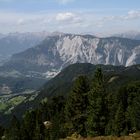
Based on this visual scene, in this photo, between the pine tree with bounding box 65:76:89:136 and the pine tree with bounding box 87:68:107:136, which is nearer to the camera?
the pine tree with bounding box 87:68:107:136

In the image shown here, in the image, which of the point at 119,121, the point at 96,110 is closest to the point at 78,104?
the point at 96,110

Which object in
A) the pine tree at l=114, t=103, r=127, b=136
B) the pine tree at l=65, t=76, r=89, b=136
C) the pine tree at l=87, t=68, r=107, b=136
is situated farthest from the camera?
the pine tree at l=114, t=103, r=127, b=136

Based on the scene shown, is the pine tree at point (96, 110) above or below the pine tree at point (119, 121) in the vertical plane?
above

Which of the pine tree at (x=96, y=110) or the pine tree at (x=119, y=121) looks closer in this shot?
the pine tree at (x=96, y=110)

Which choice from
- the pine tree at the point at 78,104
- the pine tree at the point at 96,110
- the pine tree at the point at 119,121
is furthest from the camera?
the pine tree at the point at 119,121

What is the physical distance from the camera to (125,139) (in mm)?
43031

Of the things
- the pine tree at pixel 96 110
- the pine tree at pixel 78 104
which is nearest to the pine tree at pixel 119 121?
the pine tree at pixel 78 104

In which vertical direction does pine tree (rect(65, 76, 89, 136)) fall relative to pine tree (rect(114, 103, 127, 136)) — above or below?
above

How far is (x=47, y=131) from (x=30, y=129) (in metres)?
9.55

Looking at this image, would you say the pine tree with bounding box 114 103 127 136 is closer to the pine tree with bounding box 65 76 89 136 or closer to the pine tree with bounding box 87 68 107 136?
the pine tree with bounding box 65 76 89 136

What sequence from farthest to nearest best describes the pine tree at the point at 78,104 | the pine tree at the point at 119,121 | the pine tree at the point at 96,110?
the pine tree at the point at 119,121 → the pine tree at the point at 78,104 → the pine tree at the point at 96,110

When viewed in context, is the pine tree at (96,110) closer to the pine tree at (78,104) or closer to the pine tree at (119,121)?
the pine tree at (78,104)

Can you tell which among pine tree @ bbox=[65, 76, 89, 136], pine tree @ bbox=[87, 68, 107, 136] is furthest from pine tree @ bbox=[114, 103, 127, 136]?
pine tree @ bbox=[87, 68, 107, 136]

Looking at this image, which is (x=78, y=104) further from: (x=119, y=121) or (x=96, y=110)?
(x=119, y=121)
